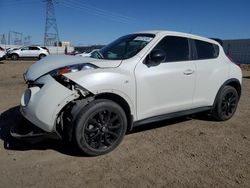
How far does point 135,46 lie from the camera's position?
481 cm

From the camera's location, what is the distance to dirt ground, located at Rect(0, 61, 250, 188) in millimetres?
3494

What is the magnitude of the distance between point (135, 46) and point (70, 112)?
158cm

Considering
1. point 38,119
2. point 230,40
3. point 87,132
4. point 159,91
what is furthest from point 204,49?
point 230,40

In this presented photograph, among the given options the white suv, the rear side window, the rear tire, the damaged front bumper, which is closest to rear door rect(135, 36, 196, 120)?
the white suv

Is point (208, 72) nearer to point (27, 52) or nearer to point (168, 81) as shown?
point (168, 81)

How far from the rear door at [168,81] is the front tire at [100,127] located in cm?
41

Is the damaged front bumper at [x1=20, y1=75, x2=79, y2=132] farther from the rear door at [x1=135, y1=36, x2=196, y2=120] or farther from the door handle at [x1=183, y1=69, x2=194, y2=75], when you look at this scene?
the door handle at [x1=183, y1=69, x2=194, y2=75]

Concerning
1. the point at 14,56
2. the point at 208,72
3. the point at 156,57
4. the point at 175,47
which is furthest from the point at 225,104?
the point at 14,56

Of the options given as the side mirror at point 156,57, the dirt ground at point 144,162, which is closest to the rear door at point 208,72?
the dirt ground at point 144,162

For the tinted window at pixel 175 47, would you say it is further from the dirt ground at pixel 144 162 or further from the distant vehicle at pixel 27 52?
the distant vehicle at pixel 27 52

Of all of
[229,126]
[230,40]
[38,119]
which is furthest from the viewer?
[230,40]

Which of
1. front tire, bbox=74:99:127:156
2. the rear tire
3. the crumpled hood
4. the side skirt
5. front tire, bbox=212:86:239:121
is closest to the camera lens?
front tire, bbox=74:99:127:156

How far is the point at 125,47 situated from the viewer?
4.98 m

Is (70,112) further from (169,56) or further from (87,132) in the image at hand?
(169,56)
